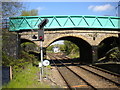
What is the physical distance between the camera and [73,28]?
18.1m

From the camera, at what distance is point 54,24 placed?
58.6 ft

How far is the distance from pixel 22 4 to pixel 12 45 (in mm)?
4415

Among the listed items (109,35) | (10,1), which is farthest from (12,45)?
(109,35)

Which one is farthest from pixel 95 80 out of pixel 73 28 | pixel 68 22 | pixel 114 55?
pixel 68 22

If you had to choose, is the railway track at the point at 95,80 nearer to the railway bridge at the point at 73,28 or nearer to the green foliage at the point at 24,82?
the green foliage at the point at 24,82

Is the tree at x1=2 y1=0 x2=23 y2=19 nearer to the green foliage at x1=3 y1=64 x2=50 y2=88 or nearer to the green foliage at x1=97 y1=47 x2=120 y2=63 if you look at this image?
the green foliage at x1=3 y1=64 x2=50 y2=88

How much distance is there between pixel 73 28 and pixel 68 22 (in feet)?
3.33

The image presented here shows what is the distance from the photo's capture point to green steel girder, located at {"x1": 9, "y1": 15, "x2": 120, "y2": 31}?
56.9 ft

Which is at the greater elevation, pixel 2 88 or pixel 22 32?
pixel 22 32

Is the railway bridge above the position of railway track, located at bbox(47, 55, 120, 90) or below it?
above

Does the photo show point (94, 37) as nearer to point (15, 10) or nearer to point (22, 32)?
point (22, 32)

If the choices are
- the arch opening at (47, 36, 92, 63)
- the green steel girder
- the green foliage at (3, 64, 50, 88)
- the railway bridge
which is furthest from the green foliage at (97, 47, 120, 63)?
the green foliage at (3, 64, 50, 88)

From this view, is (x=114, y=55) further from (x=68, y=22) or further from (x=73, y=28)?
(x=68, y=22)

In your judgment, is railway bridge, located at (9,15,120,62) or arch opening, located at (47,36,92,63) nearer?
railway bridge, located at (9,15,120,62)
